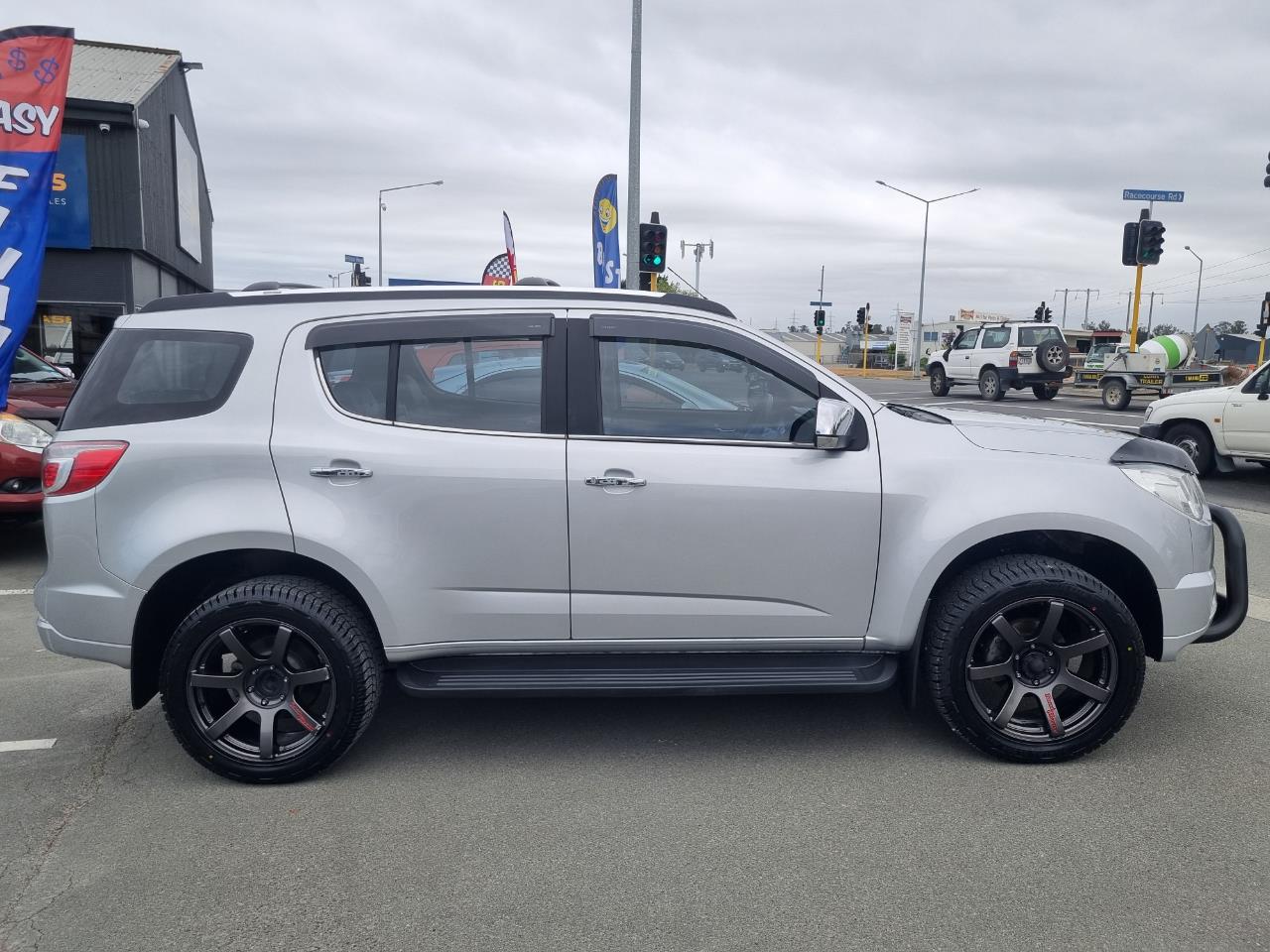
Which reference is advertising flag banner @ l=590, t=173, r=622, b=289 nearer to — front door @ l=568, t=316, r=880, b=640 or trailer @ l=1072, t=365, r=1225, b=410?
front door @ l=568, t=316, r=880, b=640

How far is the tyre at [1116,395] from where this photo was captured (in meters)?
23.7

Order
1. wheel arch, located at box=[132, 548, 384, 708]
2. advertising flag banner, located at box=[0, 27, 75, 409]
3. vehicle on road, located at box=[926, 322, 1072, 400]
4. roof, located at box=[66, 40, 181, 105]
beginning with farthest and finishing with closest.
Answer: vehicle on road, located at box=[926, 322, 1072, 400]
roof, located at box=[66, 40, 181, 105]
advertising flag banner, located at box=[0, 27, 75, 409]
wheel arch, located at box=[132, 548, 384, 708]

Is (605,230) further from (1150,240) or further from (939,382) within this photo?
(939,382)

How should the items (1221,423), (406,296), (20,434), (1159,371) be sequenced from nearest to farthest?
(406,296)
(20,434)
(1221,423)
(1159,371)

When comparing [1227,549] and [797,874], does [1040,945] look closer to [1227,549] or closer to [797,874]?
[797,874]

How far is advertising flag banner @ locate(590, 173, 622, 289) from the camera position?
16.0m

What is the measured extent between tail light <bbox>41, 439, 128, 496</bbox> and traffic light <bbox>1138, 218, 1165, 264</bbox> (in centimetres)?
2353

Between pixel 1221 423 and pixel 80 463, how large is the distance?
1164 centimetres

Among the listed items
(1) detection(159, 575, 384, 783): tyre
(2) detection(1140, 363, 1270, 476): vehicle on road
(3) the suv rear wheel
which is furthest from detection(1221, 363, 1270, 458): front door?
(3) the suv rear wheel

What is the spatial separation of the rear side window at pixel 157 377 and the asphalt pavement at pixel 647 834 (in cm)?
140

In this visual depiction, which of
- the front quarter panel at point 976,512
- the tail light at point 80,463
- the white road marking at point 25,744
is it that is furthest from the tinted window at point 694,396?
the white road marking at point 25,744

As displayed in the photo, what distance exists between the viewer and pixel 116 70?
82.1ft

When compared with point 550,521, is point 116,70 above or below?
above

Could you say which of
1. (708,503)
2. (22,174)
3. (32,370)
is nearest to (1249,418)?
(708,503)
